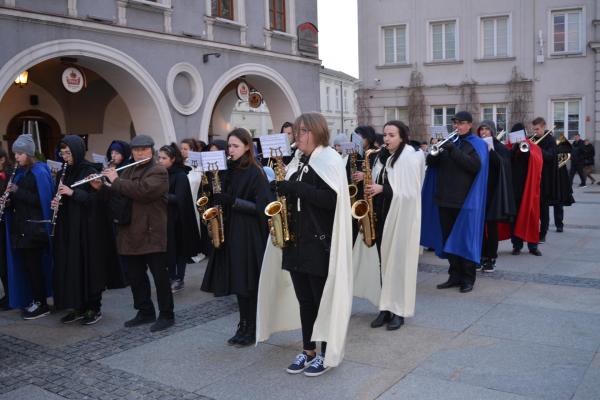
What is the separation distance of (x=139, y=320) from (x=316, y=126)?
116 inches

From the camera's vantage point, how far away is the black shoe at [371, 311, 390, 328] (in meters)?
5.94

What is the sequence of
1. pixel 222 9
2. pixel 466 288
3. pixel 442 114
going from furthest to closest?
pixel 442 114, pixel 222 9, pixel 466 288

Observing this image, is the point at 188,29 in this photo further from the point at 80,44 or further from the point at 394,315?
the point at 394,315

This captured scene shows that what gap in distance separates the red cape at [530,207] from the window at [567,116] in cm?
1712

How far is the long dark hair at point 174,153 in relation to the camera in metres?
7.43

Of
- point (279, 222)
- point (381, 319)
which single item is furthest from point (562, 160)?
point (279, 222)

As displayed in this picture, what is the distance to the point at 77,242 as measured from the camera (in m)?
6.31

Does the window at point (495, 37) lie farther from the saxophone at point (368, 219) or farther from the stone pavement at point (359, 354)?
the saxophone at point (368, 219)

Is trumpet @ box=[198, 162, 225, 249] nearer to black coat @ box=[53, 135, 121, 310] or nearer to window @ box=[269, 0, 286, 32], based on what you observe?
black coat @ box=[53, 135, 121, 310]

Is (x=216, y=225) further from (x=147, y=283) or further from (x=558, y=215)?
(x=558, y=215)

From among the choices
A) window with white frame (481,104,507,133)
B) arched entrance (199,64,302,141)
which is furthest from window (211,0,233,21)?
window with white frame (481,104,507,133)

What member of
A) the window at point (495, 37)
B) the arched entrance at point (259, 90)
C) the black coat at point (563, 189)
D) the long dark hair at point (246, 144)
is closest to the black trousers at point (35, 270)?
the long dark hair at point (246, 144)

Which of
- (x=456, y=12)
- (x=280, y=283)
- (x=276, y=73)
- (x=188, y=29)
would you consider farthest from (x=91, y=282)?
(x=456, y=12)

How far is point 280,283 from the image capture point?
17.7 feet
